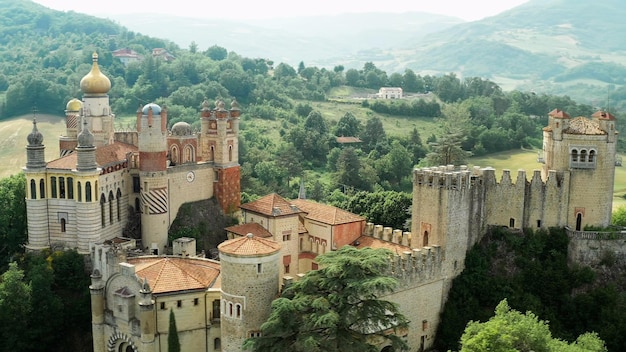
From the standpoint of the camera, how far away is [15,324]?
1731 inches

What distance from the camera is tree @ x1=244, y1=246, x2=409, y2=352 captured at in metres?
36.0

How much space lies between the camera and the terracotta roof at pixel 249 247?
3775 centimetres

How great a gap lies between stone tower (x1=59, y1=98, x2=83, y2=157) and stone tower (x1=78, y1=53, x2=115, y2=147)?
98cm

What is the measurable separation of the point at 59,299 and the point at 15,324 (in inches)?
113

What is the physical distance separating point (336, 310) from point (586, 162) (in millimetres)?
20567

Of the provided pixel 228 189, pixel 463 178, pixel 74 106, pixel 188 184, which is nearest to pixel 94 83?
pixel 74 106

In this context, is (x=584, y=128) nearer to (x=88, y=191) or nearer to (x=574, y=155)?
(x=574, y=155)

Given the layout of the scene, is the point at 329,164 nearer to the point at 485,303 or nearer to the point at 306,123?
the point at 306,123

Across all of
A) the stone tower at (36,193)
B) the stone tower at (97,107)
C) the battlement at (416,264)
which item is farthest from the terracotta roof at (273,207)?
the stone tower at (97,107)

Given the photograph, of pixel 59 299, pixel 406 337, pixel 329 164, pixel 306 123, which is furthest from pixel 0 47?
pixel 406 337

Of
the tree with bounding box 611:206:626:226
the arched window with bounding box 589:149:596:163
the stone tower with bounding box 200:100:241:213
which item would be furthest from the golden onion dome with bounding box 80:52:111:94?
the tree with bounding box 611:206:626:226

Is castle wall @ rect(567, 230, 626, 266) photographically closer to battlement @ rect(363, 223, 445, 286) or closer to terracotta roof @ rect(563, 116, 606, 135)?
terracotta roof @ rect(563, 116, 606, 135)

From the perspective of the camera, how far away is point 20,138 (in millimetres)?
102625

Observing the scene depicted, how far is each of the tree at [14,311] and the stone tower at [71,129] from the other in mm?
14480
